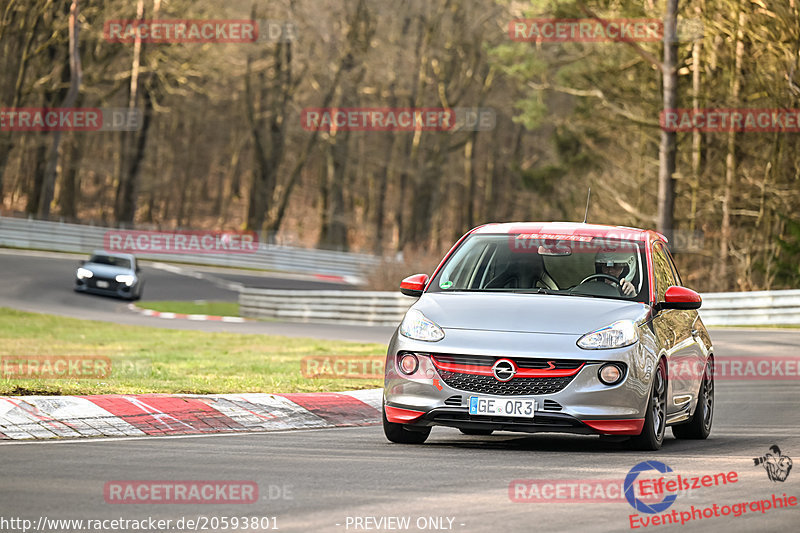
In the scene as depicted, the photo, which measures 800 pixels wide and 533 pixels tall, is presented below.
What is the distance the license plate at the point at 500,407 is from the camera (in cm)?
904

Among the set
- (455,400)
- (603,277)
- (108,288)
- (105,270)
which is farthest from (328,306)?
(455,400)

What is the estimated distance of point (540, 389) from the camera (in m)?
9.07

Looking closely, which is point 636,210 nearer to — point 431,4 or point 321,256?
point 321,256

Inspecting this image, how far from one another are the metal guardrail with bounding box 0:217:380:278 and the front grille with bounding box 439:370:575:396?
37.8 m

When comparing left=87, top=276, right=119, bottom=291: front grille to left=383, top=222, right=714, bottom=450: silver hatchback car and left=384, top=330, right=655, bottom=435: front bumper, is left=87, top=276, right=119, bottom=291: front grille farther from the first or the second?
left=384, top=330, right=655, bottom=435: front bumper

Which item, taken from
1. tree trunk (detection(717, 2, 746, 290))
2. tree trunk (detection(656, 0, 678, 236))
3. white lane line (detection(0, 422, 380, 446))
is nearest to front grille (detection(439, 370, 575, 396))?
white lane line (detection(0, 422, 380, 446))

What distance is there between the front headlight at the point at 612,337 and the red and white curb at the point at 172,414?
3031 mm

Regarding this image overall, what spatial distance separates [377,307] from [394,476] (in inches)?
993

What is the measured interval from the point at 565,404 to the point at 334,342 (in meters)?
15.6

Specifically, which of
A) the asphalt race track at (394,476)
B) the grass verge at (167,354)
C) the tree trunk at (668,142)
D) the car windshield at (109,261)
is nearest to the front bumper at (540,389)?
the asphalt race track at (394,476)

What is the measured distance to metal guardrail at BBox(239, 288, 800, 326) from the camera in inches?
1156

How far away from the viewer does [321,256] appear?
192 feet

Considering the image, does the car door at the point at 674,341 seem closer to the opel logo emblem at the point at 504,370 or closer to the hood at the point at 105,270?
the opel logo emblem at the point at 504,370

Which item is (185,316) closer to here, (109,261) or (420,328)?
(109,261)
